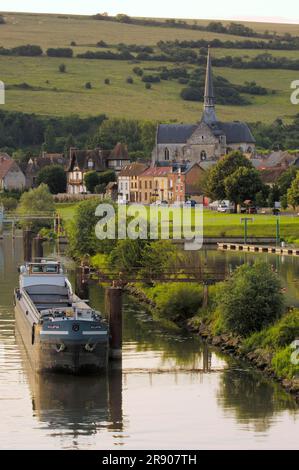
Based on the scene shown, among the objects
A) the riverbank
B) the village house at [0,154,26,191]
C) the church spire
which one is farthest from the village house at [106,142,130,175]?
the riverbank

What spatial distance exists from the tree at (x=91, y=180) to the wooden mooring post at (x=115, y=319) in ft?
378

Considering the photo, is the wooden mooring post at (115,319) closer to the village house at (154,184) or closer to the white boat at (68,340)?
the white boat at (68,340)

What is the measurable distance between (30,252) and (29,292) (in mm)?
25391

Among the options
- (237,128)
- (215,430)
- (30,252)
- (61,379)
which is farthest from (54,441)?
(237,128)

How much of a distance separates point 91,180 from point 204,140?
18357 mm

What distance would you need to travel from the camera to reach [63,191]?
6560 inches

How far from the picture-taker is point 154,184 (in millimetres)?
154125

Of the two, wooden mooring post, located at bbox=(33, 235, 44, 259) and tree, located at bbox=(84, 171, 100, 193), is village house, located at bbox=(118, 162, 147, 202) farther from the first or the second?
wooden mooring post, located at bbox=(33, 235, 44, 259)

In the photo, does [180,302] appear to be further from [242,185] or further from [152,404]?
[242,185]

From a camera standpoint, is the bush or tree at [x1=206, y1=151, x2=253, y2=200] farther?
tree at [x1=206, y1=151, x2=253, y2=200]

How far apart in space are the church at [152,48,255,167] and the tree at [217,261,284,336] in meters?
121

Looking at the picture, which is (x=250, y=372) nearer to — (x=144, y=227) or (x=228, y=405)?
(x=228, y=405)

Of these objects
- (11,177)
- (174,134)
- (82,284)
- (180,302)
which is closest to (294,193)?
(82,284)

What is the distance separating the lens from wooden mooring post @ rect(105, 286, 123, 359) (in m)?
46.2
